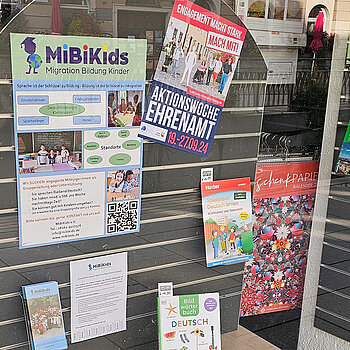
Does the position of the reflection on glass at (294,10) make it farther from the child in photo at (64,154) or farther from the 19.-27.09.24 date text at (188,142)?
the child in photo at (64,154)

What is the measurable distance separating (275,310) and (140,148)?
5.31 ft

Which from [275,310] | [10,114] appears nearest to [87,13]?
[10,114]

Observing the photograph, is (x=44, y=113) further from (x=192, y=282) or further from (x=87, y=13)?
(x=192, y=282)

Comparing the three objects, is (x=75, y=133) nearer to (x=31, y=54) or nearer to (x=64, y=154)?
(x=64, y=154)

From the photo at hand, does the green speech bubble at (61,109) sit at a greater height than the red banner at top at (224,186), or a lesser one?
greater

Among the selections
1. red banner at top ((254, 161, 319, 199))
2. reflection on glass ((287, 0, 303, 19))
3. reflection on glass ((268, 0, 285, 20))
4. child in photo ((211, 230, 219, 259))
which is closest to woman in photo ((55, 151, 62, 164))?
child in photo ((211, 230, 219, 259))

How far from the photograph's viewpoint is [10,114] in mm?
1903

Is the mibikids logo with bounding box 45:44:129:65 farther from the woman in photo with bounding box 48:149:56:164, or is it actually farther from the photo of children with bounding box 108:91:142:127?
the woman in photo with bounding box 48:149:56:164

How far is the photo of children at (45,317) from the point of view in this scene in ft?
6.75

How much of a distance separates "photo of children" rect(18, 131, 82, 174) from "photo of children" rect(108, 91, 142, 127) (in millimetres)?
148

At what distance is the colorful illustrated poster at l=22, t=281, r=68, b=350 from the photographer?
2.06m

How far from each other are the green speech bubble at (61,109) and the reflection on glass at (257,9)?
1.27 meters

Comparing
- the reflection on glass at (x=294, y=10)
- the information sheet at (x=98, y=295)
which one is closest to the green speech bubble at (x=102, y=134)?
the information sheet at (x=98, y=295)

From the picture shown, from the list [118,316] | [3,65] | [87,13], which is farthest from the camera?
[118,316]
